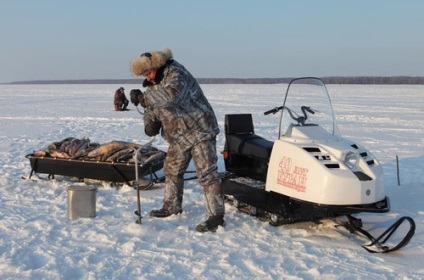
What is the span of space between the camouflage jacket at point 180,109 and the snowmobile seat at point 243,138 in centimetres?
58

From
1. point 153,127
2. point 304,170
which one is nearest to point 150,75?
point 153,127

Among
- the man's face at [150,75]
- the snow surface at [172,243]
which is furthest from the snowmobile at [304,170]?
the man's face at [150,75]

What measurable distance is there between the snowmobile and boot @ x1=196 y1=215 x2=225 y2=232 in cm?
42

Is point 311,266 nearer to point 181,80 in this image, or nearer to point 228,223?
point 228,223

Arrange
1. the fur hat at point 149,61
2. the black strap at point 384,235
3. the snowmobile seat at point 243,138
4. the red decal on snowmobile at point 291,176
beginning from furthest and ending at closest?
the snowmobile seat at point 243,138 → the fur hat at point 149,61 → the red decal on snowmobile at point 291,176 → the black strap at point 384,235

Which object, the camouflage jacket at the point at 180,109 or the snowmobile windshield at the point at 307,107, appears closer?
the camouflage jacket at the point at 180,109

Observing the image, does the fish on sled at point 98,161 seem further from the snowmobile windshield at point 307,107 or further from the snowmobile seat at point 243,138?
the snowmobile windshield at point 307,107

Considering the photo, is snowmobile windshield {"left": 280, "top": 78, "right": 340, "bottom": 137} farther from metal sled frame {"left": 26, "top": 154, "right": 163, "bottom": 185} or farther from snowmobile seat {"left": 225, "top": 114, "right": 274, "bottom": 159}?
metal sled frame {"left": 26, "top": 154, "right": 163, "bottom": 185}

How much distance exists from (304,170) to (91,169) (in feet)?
10.1

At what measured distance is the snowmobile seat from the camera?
4918 mm

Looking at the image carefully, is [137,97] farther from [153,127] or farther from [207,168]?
[207,168]

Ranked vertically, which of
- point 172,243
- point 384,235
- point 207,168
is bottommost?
point 172,243

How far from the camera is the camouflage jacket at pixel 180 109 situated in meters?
4.21

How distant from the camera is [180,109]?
439 centimetres
